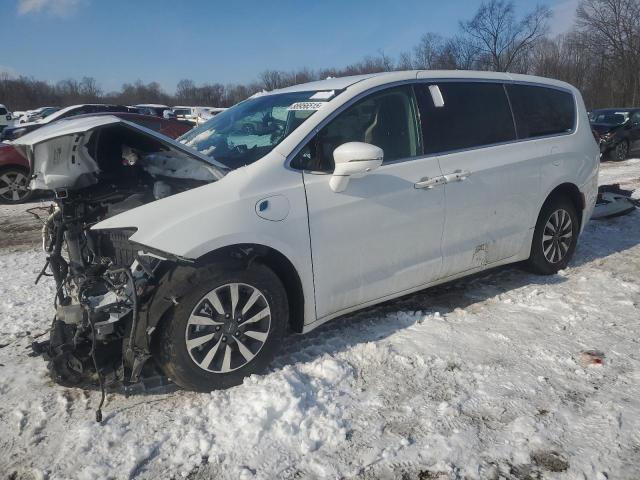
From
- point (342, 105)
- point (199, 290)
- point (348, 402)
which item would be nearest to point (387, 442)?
point (348, 402)

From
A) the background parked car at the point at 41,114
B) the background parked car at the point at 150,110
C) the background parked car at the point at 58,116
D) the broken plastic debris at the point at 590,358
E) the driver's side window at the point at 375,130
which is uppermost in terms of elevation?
the background parked car at the point at 41,114

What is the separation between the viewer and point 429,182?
3.62 meters

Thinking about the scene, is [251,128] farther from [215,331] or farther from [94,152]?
[215,331]

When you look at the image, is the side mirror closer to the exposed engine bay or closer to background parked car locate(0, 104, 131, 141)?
the exposed engine bay

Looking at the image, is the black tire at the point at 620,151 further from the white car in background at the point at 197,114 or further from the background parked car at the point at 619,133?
the white car in background at the point at 197,114

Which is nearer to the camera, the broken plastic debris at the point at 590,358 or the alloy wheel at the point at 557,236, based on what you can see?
the broken plastic debris at the point at 590,358

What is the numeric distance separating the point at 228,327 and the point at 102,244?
3.27 feet

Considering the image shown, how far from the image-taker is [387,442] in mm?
2588

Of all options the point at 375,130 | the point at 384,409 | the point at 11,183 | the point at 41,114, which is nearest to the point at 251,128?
the point at 375,130

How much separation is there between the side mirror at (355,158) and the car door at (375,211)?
153mm

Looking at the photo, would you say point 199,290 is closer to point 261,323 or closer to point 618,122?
point 261,323

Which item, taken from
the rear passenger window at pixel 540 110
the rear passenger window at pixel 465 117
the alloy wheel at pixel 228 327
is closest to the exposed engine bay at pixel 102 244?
the alloy wheel at pixel 228 327

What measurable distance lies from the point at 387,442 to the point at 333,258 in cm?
115

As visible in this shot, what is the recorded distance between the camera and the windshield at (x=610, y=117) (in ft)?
49.8
